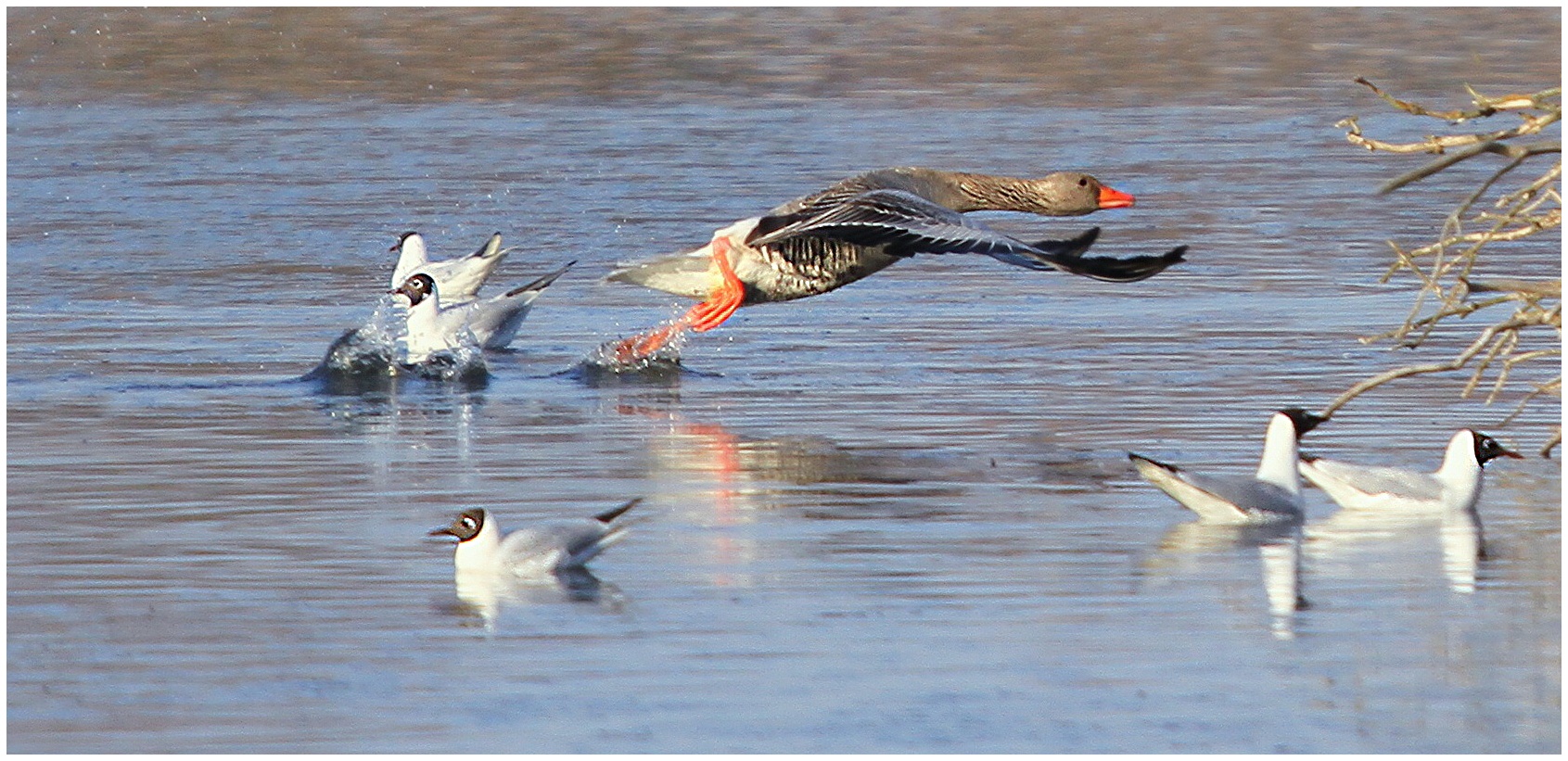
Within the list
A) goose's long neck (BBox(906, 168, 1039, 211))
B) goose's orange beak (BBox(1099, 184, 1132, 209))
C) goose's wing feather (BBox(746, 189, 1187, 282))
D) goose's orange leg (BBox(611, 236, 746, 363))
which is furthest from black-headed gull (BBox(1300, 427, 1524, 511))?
goose's long neck (BBox(906, 168, 1039, 211))

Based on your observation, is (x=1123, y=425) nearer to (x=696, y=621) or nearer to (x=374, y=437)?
(x=374, y=437)

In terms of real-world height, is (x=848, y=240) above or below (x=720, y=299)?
above

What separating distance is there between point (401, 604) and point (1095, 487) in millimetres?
2790

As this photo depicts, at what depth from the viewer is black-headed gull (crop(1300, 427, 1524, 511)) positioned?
8984mm

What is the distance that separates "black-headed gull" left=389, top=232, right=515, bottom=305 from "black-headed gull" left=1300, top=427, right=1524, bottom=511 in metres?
6.71

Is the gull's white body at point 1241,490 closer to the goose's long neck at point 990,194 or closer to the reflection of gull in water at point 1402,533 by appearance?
the reflection of gull in water at point 1402,533

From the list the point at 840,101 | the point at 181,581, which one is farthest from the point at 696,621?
the point at 840,101

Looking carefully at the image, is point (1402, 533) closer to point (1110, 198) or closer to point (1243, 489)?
point (1243, 489)

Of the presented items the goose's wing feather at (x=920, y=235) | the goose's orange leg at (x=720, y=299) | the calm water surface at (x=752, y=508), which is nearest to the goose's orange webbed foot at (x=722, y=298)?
the goose's orange leg at (x=720, y=299)

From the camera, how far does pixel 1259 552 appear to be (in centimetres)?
839

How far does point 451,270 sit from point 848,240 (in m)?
Result: 4.34

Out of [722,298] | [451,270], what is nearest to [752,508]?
[722,298]

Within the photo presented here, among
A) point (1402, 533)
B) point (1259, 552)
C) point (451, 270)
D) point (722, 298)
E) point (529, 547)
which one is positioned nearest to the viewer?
point (529, 547)

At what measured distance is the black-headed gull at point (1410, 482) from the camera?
8.98 m
